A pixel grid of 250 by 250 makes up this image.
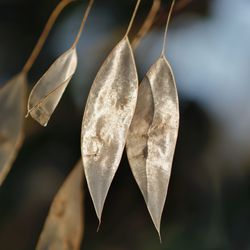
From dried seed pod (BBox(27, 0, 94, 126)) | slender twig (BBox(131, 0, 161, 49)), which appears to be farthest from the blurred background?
dried seed pod (BBox(27, 0, 94, 126))

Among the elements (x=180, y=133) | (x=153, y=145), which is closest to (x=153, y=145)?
(x=153, y=145)

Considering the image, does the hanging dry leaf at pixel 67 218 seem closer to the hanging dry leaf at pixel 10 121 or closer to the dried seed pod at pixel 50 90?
the hanging dry leaf at pixel 10 121

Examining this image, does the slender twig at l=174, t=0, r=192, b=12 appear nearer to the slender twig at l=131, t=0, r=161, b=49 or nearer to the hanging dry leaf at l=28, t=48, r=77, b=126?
the slender twig at l=131, t=0, r=161, b=49

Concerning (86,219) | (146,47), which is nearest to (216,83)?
(146,47)

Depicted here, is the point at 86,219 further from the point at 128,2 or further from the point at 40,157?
the point at 128,2

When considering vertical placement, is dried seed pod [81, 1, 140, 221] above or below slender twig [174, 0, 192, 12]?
below

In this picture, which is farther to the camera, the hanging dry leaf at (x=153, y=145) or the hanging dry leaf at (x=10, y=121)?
the hanging dry leaf at (x=10, y=121)

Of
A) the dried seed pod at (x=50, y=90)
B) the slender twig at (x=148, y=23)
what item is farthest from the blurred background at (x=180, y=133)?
the dried seed pod at (x=50, y=90)

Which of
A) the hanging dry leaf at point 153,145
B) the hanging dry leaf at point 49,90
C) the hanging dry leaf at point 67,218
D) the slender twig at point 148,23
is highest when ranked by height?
the slender twig at point 148,23

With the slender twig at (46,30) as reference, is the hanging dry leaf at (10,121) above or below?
below
